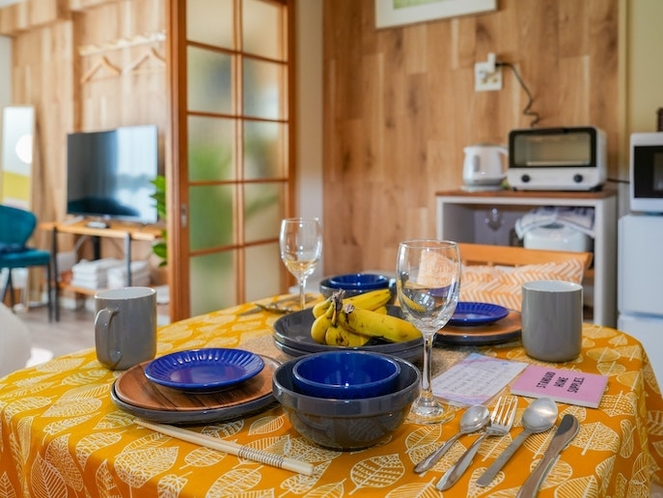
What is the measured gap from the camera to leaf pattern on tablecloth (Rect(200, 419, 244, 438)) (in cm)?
81

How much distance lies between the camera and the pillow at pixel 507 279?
165cm

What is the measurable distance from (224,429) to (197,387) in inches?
3.0

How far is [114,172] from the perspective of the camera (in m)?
4.68

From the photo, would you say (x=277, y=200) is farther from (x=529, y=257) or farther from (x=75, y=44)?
(x=75, y=44)

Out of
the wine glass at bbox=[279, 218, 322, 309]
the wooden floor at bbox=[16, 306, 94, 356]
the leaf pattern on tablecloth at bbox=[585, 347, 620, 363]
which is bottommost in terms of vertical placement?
the wooden floor at bbox=[16, 306, 94, 356]

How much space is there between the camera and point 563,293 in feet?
3.52

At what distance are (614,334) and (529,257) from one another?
0.70m

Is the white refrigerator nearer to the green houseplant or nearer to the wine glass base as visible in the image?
the wine glass base

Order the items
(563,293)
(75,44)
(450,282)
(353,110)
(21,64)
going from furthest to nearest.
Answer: (21,64), (75,44), (353,110), (563,293), (450,282)

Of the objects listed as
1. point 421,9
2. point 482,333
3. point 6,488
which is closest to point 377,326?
point 482,333

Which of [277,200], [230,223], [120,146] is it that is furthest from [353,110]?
[120,146]

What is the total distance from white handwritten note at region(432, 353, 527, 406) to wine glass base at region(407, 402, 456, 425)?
4 centimetres

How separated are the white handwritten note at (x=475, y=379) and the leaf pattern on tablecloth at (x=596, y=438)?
150 mm

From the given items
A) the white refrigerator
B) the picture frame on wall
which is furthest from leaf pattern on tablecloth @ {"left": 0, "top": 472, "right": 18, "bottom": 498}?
the picture frame on wall
